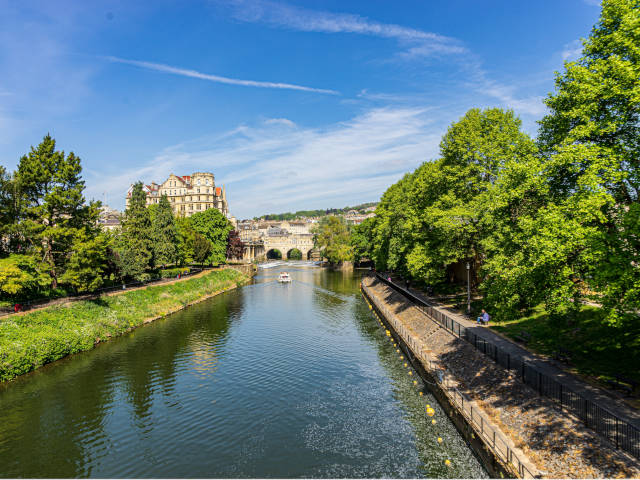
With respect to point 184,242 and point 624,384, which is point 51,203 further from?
point 624,384

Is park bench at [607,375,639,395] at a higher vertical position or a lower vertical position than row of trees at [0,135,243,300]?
lower

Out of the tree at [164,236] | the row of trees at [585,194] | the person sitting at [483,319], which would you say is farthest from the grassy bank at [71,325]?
the person sitting at [483,319]

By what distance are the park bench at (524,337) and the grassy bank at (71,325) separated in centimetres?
3897

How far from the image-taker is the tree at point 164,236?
69.2m

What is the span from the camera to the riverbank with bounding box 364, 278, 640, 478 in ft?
45.9

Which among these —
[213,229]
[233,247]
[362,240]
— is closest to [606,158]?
[213,229]

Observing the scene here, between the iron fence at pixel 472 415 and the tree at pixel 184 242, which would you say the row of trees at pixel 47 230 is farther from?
the iron fence at pixel 472 415

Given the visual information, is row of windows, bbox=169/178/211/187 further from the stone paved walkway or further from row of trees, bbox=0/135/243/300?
the stone paved walkway

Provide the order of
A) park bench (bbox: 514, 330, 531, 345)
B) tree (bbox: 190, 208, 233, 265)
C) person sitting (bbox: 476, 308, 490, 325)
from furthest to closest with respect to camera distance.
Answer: tree (bbox: 190, 208, 233, 265)
person sitting (bbox: 476, 308, 490, 325)
park bench (bbox: 514, 330, 531, 345)

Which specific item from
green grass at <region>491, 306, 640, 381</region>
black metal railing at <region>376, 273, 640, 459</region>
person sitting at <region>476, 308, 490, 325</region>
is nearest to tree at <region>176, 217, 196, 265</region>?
person sitting at <region>476, 308, 490, 325</region>

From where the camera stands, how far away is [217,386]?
2958cm

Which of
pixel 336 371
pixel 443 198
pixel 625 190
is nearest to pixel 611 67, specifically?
pixel 625 190

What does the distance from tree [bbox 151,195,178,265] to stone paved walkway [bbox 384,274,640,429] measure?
55.5 m

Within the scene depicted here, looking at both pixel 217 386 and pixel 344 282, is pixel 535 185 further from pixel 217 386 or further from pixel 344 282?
pixel 344 282
